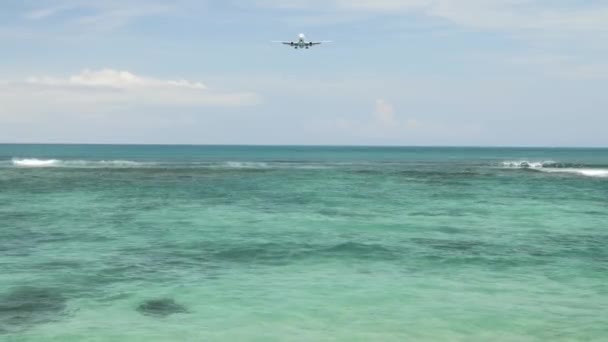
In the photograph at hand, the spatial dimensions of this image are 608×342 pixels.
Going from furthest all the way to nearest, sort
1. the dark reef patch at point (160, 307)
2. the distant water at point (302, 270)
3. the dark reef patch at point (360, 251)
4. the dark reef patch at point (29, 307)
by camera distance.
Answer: the dark reef patch at point (360, 251) → the dark reef patch at point (160, 307) → the distant water at point (302, 270) → the dark reef patch at point (29, 307)

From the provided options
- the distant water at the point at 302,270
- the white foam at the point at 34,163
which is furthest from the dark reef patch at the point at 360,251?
the white foam at the point at 34,163

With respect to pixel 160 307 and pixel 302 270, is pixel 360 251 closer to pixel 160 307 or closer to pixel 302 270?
pixel 302 270

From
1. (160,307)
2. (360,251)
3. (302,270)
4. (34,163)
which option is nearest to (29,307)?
(160,307)

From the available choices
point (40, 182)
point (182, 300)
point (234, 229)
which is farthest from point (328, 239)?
point (40, 182)

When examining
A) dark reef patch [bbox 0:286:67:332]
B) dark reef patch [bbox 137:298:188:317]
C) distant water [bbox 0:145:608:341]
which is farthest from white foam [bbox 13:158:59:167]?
dark reef patch [bbox 137:298:188:317]

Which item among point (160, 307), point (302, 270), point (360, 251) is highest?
point (360, 251)

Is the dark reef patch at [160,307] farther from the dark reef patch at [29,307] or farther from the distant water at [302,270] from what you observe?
the dark reef patch at [29,307]

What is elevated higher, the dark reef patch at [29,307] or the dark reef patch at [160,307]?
the dark reef patch at [29,307]

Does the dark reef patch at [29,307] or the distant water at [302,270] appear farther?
the distant water at [302,270]
